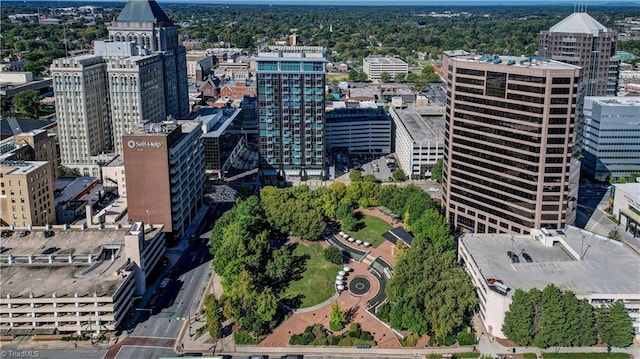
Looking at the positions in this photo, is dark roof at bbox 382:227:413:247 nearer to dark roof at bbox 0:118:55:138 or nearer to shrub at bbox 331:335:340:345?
shrub at bbox 331:335:340:345

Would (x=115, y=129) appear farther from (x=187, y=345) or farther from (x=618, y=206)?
(x=618, y=206)

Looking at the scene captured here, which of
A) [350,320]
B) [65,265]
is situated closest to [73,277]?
[65,265]

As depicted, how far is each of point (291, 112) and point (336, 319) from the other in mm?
86366

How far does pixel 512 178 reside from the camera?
420 feet

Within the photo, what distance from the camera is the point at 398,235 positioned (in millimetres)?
141625

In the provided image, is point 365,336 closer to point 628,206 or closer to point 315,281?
point 315,281

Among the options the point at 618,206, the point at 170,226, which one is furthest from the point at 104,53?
the point at 618,206

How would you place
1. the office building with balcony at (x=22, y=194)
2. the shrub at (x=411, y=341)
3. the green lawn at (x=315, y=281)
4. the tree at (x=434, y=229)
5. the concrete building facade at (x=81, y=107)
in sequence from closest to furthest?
the shrub at (x=411, y=341) → the green lawn at (x=315, y=281) → the tree at (x=434, y=229) → the office building with balcony at (x=22, y=194) → the concrete building facade at (x=81, y=107)

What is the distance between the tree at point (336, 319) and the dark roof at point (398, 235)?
35852 millimetres

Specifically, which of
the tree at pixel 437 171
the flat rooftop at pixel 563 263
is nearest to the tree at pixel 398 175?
the tree at pixel 437 171

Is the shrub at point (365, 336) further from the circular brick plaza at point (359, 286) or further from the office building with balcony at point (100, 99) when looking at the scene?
the office building with balcony at point (100, 99)

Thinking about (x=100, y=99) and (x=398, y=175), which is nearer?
(x=100, y=99)

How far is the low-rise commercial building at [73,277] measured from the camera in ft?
331

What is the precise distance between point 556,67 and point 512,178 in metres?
25.3
